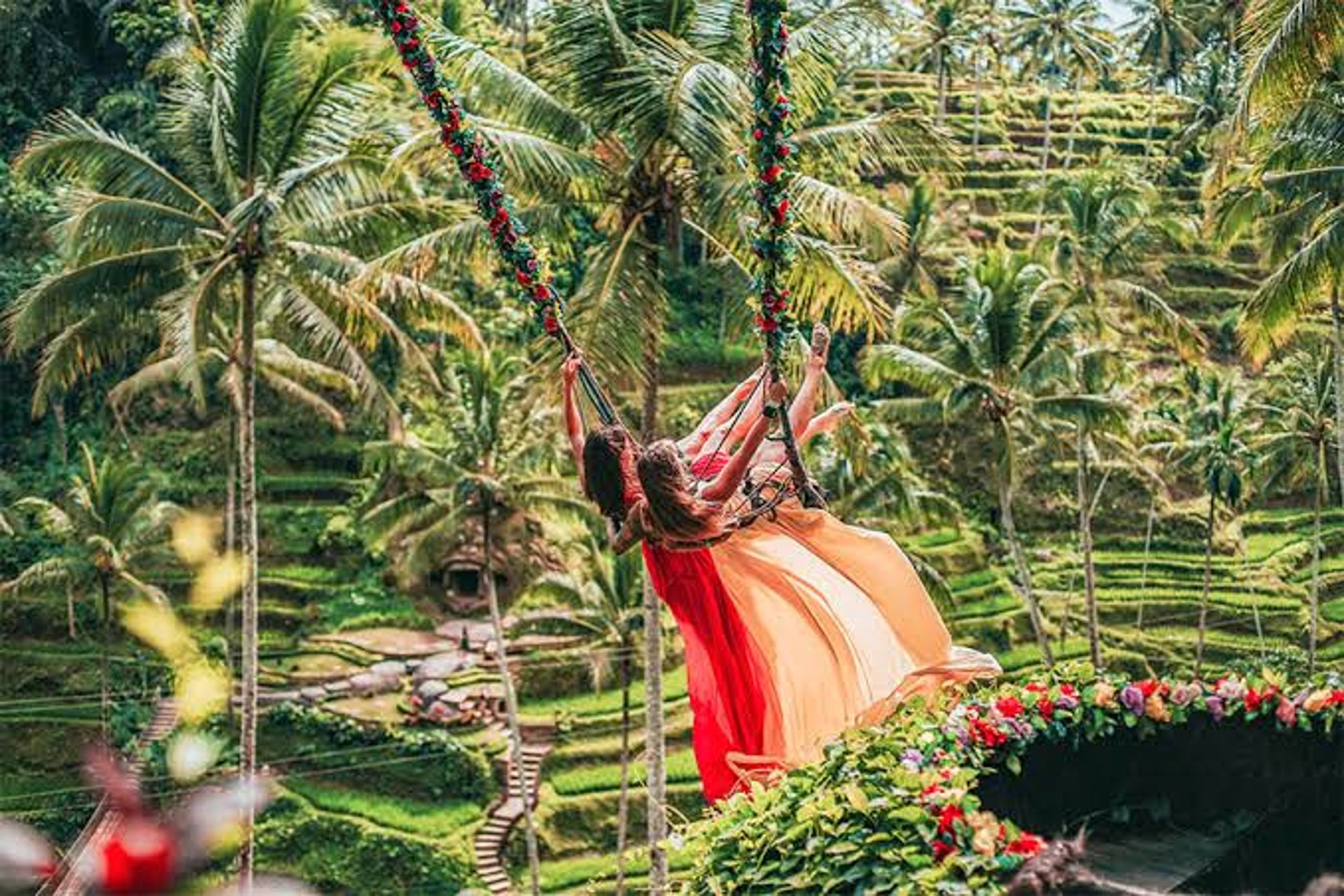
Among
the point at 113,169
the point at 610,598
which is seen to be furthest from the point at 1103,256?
the point at 113,169

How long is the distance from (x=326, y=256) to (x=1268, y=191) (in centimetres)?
819

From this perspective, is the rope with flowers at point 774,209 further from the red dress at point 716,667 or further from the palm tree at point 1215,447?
the palm tree at point 1215,447

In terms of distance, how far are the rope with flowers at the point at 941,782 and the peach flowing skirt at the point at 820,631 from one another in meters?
0.39

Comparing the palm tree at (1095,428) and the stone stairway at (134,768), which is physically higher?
the palm tree at (1095,428)

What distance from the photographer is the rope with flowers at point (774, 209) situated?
4.23 m

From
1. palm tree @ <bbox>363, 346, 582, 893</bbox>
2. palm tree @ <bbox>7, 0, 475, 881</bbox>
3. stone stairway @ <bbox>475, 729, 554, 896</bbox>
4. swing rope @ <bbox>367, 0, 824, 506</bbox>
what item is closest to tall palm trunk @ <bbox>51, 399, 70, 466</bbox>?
palm tree @ <bbox>363, 346, 582, 893</bbox>

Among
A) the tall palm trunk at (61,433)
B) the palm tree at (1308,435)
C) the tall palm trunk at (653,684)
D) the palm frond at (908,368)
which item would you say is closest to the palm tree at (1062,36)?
the palm tree at (1308,435)

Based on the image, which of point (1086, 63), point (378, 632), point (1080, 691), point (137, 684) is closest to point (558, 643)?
point (378, 632)

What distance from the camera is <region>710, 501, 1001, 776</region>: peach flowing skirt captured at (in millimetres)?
4473

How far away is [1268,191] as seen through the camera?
42.8 ft

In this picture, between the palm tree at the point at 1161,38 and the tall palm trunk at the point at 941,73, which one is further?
the palm tree at the point at 1161,38

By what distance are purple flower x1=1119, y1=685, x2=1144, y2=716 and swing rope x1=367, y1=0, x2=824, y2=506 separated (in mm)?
1149

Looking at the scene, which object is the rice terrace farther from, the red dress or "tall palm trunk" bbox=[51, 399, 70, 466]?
"tall palm trunk" bbox=[51, 399, 70, 466]

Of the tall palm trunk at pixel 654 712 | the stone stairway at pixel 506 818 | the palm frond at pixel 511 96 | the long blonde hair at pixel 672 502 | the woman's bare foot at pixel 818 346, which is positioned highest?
the palm frond at pixel 511 96
